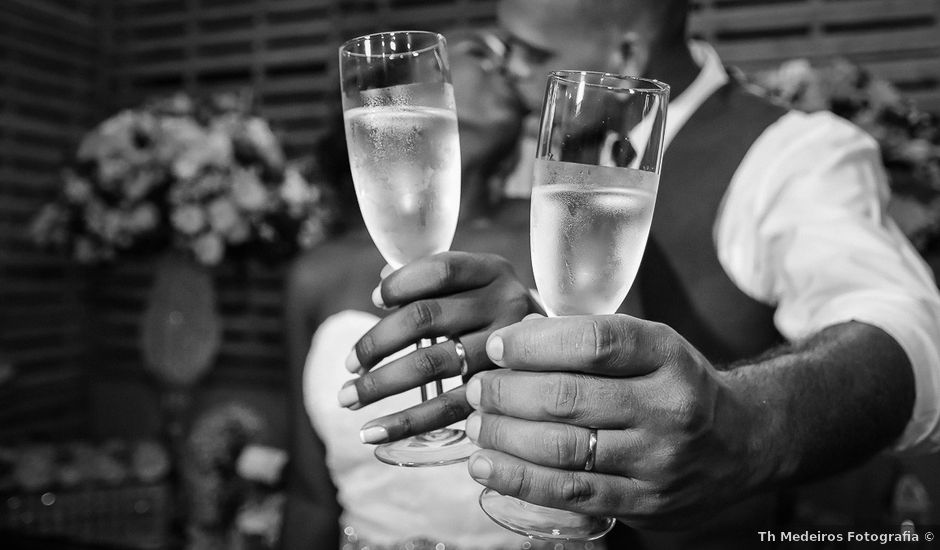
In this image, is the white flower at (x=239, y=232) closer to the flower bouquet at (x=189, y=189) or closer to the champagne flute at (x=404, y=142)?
the flower bouquet at (x=189, y=189)

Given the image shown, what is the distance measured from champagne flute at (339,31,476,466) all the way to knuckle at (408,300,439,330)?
7 cm

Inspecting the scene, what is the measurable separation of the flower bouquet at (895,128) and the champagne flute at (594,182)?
1464mm

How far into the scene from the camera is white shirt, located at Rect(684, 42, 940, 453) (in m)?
1.07

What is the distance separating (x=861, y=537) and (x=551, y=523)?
3.78 feet

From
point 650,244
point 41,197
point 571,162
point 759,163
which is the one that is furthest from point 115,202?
point 571,162

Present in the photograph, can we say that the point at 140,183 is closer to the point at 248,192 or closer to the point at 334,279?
the point at 248,192

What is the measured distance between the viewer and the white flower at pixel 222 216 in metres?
2.43

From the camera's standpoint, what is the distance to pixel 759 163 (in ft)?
5.12

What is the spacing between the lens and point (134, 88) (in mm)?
3590

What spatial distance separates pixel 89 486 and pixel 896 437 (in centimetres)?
219

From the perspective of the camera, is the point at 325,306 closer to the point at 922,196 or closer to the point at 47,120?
the point at 922,196

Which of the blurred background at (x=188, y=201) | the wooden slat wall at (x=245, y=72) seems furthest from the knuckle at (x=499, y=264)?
the wooden slat wall at (x=245, y=72)

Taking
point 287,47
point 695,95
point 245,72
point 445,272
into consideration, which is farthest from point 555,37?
point 245,72

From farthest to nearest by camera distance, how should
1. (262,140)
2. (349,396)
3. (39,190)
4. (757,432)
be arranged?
(39,190) < (262,140) < (349,396) < (757,432)
